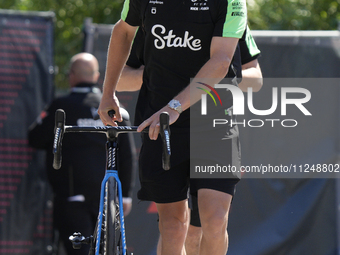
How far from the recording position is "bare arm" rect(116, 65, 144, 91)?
352 cm

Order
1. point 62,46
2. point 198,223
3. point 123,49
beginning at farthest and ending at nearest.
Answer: point 62,46 → point 198,223 → point 123,49

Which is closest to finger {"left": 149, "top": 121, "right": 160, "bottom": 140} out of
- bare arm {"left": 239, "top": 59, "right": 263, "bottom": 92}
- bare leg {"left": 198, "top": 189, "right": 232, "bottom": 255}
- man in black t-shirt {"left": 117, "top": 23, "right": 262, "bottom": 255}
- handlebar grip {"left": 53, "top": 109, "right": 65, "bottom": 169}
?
handlebar grip {"left": 53, "top": 109, "right": 65, "bottom": 169}

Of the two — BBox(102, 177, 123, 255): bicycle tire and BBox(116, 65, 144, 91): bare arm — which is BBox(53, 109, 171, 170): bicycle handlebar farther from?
BBox(116, 65, 144, 91): bare arm

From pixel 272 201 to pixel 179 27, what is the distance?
8.78ft

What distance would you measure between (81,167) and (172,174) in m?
2.02

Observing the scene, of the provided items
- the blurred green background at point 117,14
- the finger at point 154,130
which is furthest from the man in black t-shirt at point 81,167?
the blurred green background at point 117,14

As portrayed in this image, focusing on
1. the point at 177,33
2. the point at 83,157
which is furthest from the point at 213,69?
the point at 83,157

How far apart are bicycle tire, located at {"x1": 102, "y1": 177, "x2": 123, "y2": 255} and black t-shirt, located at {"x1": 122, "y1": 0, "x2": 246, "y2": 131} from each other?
2.25 ft

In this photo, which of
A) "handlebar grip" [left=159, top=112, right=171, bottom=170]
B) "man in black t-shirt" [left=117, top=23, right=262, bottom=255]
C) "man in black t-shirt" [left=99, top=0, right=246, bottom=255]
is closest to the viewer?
"handlebar grip" [left=159, top=112, right=171, bottom=170]

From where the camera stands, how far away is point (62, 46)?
10.7 meters

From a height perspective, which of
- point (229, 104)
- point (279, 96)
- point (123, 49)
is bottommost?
point (279, 96)

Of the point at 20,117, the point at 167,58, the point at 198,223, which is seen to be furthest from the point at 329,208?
the point at 20,117

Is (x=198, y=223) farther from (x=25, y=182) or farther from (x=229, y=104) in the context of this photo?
(x=25, y=182)

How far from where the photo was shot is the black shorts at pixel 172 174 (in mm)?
3156
